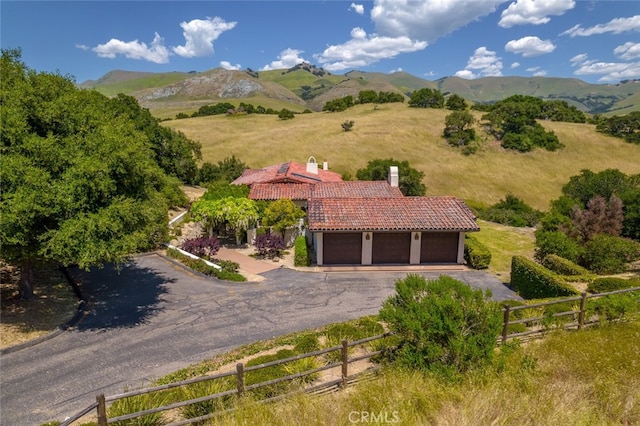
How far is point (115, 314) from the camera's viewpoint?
1677 cm

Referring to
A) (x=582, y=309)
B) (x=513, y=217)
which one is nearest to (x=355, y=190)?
(x=513, y=217)

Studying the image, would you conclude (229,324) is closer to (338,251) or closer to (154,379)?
(154,379)

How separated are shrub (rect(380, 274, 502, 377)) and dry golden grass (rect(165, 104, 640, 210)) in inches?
1970

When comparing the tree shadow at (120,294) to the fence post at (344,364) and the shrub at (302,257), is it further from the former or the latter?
the fence post at (344,364)

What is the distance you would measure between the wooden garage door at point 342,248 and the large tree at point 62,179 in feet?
36.5

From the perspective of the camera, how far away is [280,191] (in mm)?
33156

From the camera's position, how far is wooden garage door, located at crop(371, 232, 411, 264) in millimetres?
24906

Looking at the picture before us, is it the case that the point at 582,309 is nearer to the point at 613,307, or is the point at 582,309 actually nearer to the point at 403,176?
the point at 613,307

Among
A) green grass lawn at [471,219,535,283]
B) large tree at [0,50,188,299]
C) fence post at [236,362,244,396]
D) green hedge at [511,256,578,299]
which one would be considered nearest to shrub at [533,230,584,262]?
green grass lawn at [471,219,535,283]

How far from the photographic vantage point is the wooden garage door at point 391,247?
24906 mm

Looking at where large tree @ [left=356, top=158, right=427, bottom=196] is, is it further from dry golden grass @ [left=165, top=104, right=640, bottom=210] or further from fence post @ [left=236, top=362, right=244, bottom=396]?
fence post @ [left=236, top=362, right=244, bottom=396]

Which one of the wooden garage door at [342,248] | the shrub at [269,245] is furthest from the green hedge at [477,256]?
the shrub at [269,245]

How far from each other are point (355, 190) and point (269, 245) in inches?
446

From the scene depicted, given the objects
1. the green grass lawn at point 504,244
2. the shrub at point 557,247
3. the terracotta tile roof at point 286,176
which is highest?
the terracotta tile roof at point 286,176
